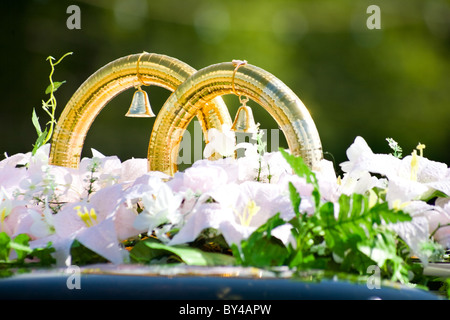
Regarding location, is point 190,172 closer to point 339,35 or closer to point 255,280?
point 255,280

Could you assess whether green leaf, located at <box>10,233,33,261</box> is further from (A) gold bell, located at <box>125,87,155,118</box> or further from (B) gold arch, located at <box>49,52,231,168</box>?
(A) gold bell, located at <box>125,87,155,118</box>

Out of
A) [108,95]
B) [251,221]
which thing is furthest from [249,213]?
[108,95]

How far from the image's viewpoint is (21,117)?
4.53 m

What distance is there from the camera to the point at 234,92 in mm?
749

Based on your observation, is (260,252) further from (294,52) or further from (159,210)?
(294,52)

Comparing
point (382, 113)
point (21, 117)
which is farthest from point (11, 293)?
point (382, 113)

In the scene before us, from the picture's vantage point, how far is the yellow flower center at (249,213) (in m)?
0.50

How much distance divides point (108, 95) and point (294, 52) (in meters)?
Result: 4.30

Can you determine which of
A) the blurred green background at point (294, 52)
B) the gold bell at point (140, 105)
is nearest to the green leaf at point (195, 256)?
the gold bell at point (140, 105)

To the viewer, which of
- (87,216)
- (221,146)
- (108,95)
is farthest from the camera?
(108,95)

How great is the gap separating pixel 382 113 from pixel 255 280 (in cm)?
472

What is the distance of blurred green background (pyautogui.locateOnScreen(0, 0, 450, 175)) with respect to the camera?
4.75m

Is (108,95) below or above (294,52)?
below

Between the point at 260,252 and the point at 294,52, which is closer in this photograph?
the point at 260,252
